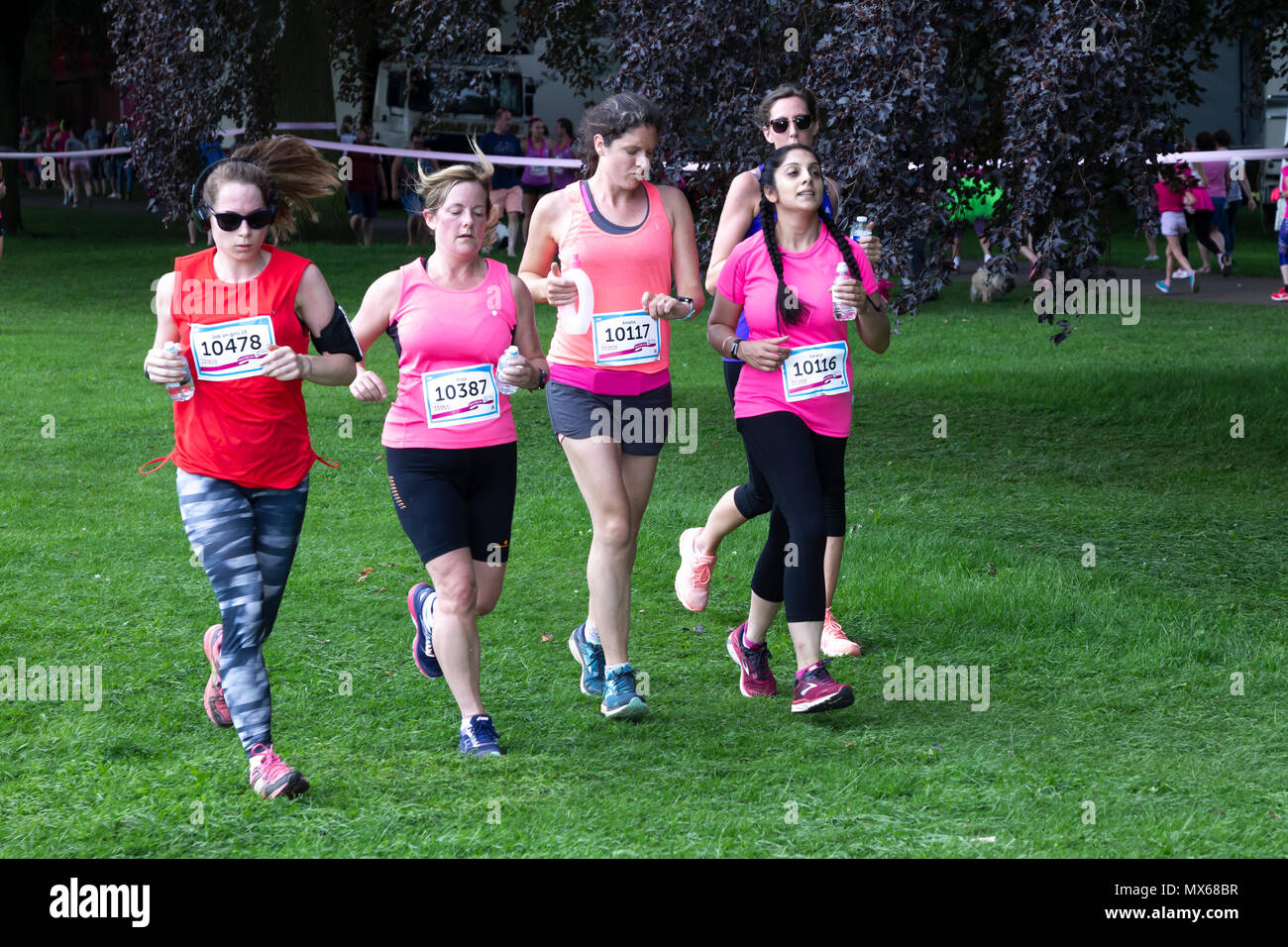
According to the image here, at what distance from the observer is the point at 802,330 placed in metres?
5.14

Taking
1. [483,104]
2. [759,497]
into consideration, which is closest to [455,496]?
[759,497]

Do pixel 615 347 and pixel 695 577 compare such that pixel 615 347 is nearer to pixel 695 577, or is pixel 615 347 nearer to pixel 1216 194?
pixel 695 577

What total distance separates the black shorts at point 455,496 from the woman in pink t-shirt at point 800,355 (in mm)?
865

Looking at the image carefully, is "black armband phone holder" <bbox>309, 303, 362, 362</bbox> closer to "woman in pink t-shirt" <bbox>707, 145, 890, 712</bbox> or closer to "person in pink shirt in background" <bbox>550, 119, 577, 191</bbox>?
"woman in pink t-shirt" <bbox>707, 145, 890, 712</bbox>

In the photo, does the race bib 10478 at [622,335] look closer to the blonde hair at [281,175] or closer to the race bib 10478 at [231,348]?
the blonde hair at [281,175]

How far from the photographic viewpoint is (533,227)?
17.6 ft

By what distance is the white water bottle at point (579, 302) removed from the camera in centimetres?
508

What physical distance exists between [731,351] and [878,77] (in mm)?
2748

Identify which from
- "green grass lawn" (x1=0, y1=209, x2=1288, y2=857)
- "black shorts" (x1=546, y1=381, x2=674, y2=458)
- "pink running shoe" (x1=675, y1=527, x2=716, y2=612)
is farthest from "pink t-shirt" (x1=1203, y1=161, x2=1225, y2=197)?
"black shorts" (x1=546, y1=381, x2=674, y2=458)

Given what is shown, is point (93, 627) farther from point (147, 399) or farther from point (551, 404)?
point (147, 399)

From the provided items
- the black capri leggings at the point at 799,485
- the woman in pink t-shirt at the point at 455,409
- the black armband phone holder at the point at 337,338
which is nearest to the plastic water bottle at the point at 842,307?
the black capri leggings at the point at 799,485

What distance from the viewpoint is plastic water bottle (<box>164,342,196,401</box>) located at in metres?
4.23

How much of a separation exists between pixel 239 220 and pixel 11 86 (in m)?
25.6
